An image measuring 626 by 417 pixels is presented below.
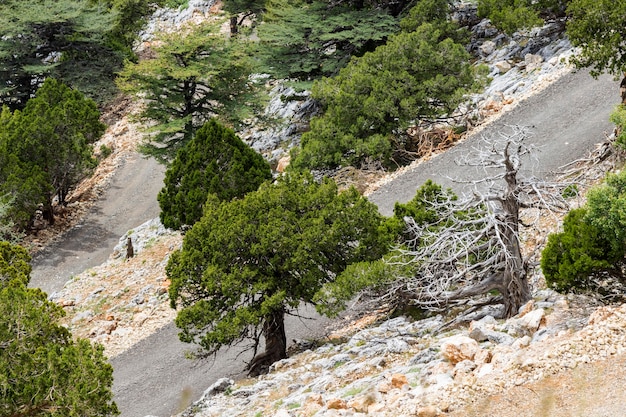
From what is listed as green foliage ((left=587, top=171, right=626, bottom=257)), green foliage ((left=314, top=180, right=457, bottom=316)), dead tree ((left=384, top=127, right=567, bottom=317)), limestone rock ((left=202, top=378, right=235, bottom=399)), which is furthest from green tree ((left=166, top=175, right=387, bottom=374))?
green foliage ((left=587, top=171, right=626, bottom=257))

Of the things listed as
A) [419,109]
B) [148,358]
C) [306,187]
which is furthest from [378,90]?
[148,358]

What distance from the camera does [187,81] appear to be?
2541 cm

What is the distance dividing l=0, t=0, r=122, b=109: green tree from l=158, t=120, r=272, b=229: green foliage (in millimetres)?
14504

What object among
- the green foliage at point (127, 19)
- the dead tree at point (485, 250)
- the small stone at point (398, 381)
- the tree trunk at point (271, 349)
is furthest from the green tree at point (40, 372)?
the green foliage at point (127, 19)

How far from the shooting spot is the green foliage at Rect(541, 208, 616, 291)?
9.55 meters

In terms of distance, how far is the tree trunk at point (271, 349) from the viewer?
529 inches

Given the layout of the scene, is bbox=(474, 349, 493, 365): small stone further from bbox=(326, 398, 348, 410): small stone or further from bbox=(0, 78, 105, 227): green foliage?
bbox=(0, 78, 105, 227): green foliage

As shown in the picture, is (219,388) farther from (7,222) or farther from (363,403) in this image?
(7,222)

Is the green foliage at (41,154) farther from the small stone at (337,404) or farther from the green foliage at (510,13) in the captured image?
the small stone at (337,404)

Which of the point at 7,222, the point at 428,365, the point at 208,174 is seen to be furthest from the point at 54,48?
the point at 428,365

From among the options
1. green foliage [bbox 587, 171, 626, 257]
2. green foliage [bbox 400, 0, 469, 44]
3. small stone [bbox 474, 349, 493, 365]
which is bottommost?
small stone [bbox 474, 349, 493, 365]

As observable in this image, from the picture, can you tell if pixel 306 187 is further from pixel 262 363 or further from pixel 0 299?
pixel 0 299

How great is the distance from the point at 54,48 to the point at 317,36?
46.9ft

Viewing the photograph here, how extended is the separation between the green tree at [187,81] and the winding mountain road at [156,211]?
4.10 meters
